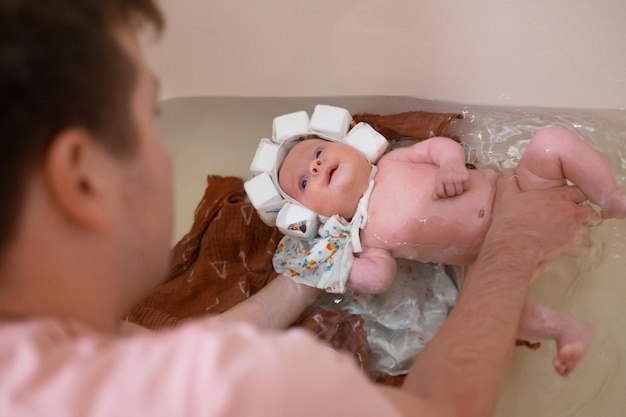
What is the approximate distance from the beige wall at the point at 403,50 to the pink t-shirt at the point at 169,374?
968mm

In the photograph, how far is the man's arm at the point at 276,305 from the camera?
106 centimetres

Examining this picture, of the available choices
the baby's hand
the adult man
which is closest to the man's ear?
the adult man

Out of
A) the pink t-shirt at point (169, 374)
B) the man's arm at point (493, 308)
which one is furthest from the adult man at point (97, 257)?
the man's arm at point (493, 308)

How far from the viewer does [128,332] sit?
84 cm

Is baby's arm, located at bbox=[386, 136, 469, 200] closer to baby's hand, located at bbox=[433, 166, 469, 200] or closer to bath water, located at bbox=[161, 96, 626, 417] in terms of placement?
baby's hand, located at bbox=[433, 166, 469, 200]

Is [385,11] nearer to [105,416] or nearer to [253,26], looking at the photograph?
[253,26]

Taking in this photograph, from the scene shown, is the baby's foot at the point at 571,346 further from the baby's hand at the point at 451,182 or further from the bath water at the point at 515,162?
the baby's hand at the point at 451,182

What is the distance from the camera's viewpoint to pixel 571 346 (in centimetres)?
85

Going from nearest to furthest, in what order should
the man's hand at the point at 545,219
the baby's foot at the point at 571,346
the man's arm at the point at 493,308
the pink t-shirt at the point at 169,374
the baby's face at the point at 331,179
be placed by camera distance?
the pink t-shirt at the point at 169,374
the man's arm at the point at 493,308
the baby's foot at the point at 571,346
the man's hand at the point at 545,219
the baby's face at the point at 331,179

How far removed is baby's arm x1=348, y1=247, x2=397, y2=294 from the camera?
1.09 metres

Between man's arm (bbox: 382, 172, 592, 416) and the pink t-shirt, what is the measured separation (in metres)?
0.24

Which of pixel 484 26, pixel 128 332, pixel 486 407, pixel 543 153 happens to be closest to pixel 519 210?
pixel 543 153

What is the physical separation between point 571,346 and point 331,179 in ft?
1.79

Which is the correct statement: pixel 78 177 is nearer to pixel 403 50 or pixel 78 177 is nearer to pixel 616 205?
pixel 616 205
